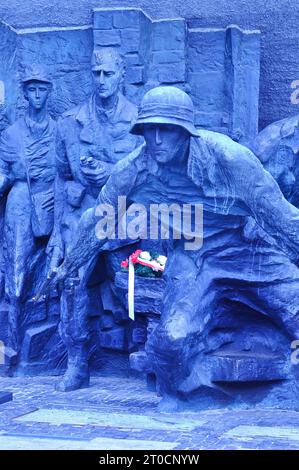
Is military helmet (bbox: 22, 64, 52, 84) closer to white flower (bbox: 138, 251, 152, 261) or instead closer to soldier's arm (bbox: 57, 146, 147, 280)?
white flower (bbox: 138, 251, 152, 261)

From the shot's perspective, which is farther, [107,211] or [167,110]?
[107,211]

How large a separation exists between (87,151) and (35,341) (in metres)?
1.49

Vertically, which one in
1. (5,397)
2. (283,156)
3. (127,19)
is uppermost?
(127,19)

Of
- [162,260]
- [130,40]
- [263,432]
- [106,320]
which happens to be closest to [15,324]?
[106,320]

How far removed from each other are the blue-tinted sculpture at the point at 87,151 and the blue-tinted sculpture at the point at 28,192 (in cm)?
18

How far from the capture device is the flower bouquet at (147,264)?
347 inches

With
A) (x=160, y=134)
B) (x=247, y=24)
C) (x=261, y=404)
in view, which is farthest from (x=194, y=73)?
(x=261, y=404)

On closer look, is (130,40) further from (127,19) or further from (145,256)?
(145,256)

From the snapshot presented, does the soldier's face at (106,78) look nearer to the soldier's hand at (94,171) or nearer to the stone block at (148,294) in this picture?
the soldier's hand at (94,171)

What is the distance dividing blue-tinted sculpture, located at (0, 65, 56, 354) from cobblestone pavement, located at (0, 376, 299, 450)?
0.98m

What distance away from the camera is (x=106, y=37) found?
961 centimetres

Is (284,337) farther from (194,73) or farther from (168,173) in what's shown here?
(194,73)

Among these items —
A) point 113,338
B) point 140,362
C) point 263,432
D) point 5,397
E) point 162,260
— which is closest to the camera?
point 263,432

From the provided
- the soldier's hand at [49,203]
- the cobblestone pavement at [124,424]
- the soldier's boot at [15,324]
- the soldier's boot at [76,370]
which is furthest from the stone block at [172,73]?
the cobblestone pavement at [124,424]
